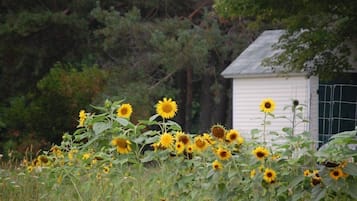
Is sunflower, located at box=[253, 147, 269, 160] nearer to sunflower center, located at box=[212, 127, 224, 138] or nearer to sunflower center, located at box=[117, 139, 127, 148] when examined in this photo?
sunflower center, located at box=[212, 127, 224, 138]

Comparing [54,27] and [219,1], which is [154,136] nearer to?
[219,1]

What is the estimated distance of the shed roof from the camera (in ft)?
59.6

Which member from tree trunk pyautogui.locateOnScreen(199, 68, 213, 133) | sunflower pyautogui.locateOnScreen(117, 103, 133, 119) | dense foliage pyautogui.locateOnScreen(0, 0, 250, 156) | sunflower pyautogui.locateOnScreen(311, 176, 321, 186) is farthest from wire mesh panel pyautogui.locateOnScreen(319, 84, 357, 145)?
sunflower pyautogui.locateOnScreen(311, 176, 321, 186)

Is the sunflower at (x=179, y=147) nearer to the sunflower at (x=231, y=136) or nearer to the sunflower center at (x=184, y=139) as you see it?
the sunflower center at (x=184, y=139)

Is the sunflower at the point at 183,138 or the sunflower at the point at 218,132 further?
the sunflower at the point at 183,138

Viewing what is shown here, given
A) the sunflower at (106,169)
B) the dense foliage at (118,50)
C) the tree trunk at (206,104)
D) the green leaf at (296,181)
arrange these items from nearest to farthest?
the green leaf at (296,181) < the sunflower at (106,169) < the dense foliage at (118,50) < the tree trunk at (206,104)

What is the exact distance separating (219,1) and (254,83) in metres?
4.26

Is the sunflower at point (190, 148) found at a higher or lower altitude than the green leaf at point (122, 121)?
lower

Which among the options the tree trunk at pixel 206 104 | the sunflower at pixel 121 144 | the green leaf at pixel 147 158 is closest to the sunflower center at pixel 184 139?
the green leaf at pixel 147 158

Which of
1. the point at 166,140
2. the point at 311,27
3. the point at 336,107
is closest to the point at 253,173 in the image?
the point at 166,140

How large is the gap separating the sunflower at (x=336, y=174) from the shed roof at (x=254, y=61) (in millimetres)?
14193

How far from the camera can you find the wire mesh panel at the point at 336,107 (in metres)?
17.4

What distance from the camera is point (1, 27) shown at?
20500 millimetres

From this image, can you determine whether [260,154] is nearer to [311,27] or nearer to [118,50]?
[311,27]
